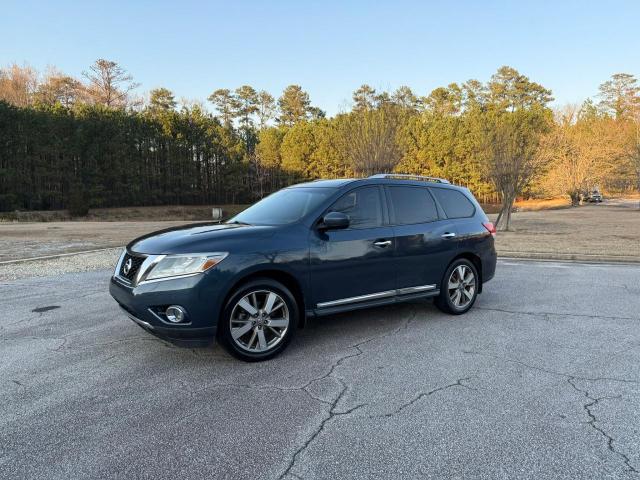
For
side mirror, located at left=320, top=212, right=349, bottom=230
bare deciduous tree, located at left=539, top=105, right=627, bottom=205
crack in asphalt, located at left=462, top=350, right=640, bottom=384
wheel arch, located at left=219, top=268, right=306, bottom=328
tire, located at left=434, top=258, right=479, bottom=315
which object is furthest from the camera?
bare deciduous tree, located at left=539, top=105, right=627, bottom=205

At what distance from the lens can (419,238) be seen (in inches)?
215

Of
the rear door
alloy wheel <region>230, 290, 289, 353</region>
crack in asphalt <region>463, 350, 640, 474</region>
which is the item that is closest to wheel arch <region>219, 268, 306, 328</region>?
alloy wheel <region>230, 290, 289, 353</region>

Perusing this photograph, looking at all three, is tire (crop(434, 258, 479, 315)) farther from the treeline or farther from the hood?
the treeline

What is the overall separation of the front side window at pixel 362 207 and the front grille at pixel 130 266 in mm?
1980

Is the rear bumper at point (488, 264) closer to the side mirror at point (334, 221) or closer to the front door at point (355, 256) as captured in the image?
the front door at point (355, 256)

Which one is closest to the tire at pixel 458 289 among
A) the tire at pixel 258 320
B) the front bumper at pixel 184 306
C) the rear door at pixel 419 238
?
the rear door at pixel 419 238

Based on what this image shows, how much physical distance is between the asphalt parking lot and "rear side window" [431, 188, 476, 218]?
1373mm

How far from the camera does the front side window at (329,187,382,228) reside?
5.00 m

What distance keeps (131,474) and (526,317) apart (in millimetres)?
4995

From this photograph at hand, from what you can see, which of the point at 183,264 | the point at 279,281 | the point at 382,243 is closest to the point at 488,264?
the point at 382,243

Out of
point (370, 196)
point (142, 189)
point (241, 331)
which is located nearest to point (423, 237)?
point (370, 196)

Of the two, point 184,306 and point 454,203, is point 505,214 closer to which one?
point 454,203

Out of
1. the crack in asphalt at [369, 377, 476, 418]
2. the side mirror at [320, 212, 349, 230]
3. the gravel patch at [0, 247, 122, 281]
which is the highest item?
the side mirror at [320, 212, 349, 230]

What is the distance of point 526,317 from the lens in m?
5.90
